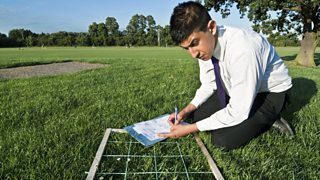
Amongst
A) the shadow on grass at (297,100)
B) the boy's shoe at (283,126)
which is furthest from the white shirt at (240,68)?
the shadow on grass at (297,100)

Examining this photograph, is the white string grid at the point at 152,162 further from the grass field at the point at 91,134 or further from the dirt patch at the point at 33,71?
the dirt patch at the point at 33,71

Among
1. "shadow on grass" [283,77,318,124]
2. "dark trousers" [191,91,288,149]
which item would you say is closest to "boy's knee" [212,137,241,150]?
"dark trousers" [191,91,288,149]

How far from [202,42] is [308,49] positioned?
1835 centimetres

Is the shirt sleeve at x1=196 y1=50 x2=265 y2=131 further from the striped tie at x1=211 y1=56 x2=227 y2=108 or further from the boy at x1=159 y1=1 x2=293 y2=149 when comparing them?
the striped tie at x1=211 y1=56 x2=227 y2=108

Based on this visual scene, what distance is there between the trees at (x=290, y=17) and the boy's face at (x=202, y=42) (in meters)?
15.2

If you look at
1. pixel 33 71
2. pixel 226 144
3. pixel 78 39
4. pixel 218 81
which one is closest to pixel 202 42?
pixel 218 81

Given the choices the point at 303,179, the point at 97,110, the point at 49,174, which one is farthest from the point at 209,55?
the point at 97,110

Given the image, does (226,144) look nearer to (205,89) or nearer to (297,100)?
(205,89)

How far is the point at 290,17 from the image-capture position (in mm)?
19062

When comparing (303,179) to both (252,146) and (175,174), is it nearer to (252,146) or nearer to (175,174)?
(252,146)

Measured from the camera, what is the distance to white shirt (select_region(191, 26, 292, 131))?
2246 mm

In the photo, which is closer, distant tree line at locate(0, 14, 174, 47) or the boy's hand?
the boy's hand

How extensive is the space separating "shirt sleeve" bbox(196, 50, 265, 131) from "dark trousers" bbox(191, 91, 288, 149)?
13.3 inches

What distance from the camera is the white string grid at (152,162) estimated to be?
2268 millimetres
